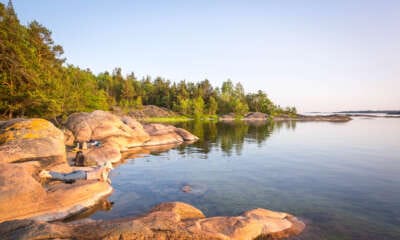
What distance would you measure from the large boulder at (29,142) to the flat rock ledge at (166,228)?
7557 millimetres

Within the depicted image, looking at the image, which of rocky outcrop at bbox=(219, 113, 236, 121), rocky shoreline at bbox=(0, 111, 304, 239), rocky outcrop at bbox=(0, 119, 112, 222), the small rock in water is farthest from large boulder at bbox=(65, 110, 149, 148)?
rocky outcrop at bbox=(219, 113, 236, 121)

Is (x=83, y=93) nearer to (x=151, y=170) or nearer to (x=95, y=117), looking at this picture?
(x=95, y=117)

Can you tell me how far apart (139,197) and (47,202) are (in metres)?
4.48

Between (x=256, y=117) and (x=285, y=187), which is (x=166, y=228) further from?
(x=256, y=117)

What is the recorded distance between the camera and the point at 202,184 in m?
14.9

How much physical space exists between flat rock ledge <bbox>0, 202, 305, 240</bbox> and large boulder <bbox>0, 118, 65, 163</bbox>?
298 inches

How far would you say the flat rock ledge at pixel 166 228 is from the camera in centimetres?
624

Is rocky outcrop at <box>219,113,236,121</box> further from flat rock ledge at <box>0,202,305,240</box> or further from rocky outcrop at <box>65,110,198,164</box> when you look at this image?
flat rock ledge at <box>0,202,305,240</box>

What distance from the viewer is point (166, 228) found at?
6.80m

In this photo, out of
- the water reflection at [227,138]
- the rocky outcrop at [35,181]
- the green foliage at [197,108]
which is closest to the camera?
the rocky outcrop at [35,181]

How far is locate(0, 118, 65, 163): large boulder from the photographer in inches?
519

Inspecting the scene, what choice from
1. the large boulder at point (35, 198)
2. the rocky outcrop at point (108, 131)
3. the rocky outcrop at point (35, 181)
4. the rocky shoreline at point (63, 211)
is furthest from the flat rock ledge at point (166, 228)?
the rocky outcrop at point (108, 131)

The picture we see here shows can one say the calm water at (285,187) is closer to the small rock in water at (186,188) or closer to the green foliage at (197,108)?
the small rock in water at (186,188)

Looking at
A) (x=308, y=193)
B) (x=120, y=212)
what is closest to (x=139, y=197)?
(x=120, y=212)
